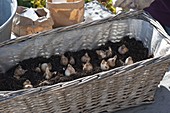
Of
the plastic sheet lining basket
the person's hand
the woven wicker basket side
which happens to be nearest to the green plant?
the person's hand

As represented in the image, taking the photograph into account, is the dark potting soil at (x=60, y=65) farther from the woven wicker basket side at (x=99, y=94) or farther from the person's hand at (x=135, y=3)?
the person's hand at (x=135, y=3)

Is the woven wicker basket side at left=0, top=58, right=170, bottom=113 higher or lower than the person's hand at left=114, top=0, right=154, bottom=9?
lower

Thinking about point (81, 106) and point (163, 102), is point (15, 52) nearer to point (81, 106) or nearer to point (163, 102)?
point (81, 106)

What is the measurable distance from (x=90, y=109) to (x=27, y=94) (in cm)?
33

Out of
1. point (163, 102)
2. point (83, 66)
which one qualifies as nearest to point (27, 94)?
point (83, 66)

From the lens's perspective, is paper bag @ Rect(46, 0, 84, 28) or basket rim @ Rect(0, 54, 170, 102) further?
paper bag @ Rect(46, 0, 84, 28)

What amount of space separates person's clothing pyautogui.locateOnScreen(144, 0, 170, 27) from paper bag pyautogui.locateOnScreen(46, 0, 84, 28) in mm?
386

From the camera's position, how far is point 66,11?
6.78ft

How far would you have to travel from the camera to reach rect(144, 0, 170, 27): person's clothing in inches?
82.7

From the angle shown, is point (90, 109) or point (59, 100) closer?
point (59, 100)

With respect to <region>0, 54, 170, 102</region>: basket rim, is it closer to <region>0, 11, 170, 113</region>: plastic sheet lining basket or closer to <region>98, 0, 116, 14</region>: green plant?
<region>0, 11, 170, 113</region>: plastic sheet lining basket

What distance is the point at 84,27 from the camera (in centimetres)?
174

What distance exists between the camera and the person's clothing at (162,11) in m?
2.10

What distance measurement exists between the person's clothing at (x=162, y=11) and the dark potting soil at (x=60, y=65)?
38 cm
